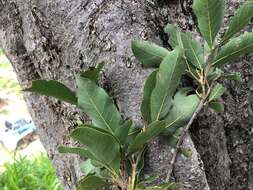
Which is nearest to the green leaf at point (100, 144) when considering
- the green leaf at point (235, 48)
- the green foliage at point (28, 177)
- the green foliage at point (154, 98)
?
the green foliage at point (154, 98)

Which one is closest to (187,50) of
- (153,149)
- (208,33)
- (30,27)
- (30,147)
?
(208,33)

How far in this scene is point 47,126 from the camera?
0.98m

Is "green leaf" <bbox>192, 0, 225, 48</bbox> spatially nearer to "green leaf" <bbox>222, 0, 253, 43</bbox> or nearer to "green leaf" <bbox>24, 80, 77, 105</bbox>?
"green leaf" <bbox>222, 0, 253, 43</bbox>

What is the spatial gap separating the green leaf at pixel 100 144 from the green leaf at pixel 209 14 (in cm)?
22

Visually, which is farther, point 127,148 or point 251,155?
point 251,155

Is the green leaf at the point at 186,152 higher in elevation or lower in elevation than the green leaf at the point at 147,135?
lower

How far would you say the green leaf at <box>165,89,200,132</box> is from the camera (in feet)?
2.43

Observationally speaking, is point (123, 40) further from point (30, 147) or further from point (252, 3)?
point (30, 147)

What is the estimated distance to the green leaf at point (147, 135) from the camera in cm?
68

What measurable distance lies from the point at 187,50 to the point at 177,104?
9 cm

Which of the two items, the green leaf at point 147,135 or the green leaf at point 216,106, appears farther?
the green leaf at point 216,106

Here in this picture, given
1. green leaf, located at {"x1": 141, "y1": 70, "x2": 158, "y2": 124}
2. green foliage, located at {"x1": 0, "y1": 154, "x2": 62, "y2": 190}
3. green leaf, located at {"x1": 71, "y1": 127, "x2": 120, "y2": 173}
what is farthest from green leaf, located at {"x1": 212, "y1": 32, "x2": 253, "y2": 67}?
green foliage, located at {"x1": 0, "y1": 154, "x2": 62, "y2": 190}

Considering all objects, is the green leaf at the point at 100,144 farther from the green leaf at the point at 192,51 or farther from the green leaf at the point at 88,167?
the green leaf at the point at 192,51

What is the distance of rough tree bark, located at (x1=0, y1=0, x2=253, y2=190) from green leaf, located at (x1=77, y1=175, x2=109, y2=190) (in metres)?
0.08
